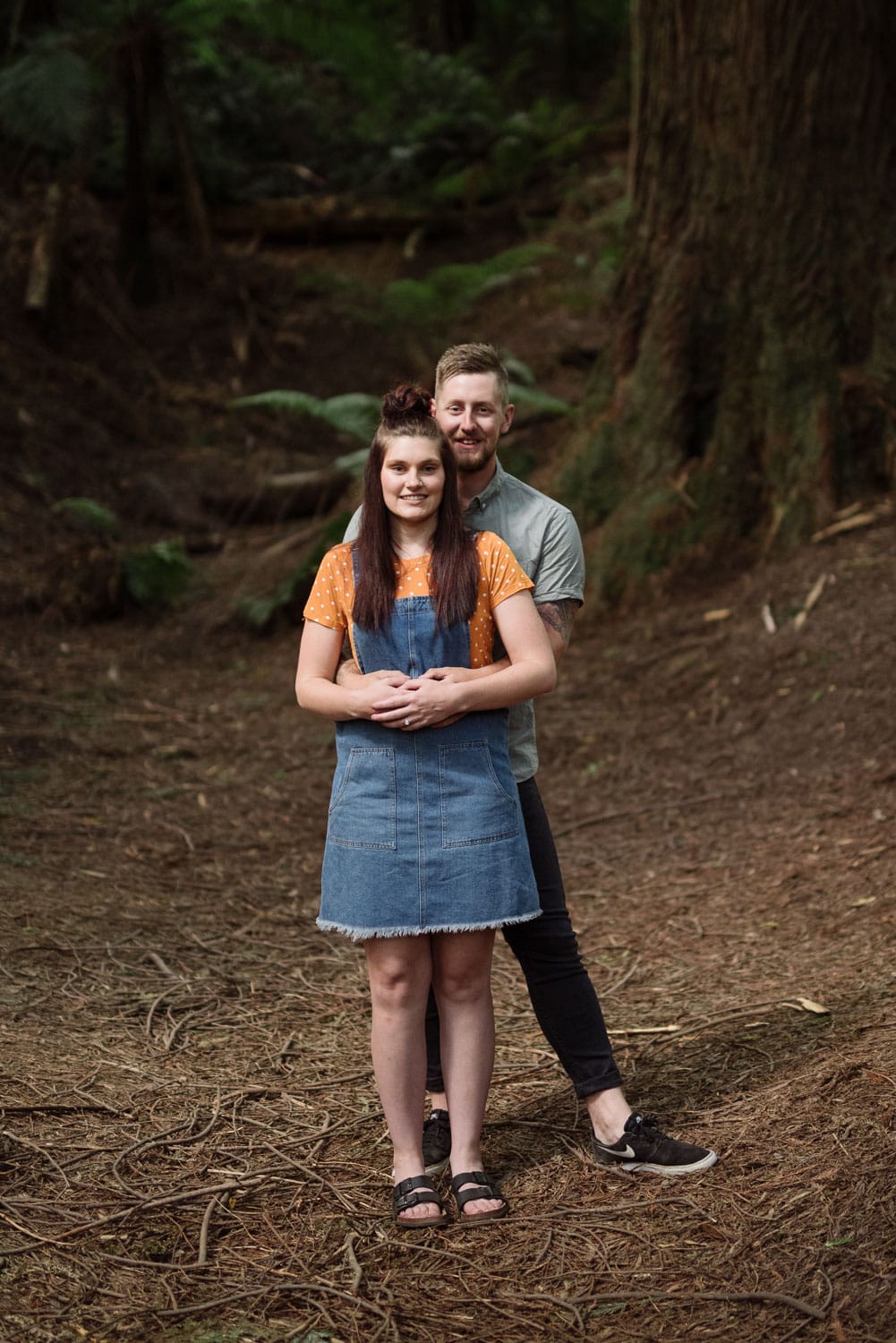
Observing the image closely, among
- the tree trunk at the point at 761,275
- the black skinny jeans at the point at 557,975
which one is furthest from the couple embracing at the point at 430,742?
the tree trunk at the point at 761,275

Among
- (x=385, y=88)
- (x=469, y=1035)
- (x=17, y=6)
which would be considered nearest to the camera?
(x=469, y=1035)

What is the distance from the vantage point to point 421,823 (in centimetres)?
287

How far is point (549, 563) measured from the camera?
124 inches

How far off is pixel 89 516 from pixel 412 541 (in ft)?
26.4

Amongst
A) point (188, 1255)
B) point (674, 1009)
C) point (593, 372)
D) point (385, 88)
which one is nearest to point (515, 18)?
point (385, 88)

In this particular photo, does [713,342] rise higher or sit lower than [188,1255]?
higher

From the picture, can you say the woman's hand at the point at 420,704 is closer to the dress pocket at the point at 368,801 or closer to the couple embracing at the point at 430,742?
the couple embracing at the point at 430,742

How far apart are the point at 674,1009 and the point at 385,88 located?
16.4 m

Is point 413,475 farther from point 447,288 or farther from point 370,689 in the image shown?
point 447,288

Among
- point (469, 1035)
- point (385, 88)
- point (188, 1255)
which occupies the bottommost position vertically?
point (188, 1255)

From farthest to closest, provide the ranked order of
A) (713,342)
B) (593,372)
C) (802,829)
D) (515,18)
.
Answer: (515,18) → (593,372) → (713,342) → (802,829)

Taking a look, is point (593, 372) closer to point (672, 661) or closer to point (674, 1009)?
point (672, 661)

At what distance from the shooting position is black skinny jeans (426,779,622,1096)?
319 cm

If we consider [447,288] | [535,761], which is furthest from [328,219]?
[535,761]
